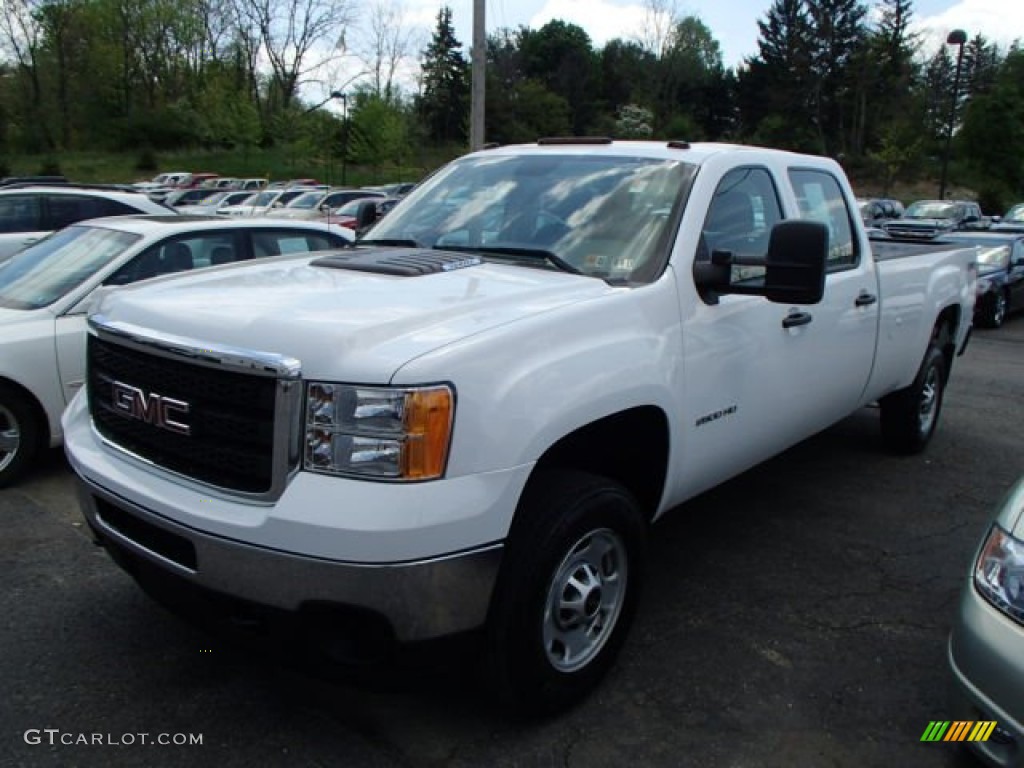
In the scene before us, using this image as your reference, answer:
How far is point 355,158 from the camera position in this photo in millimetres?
50438

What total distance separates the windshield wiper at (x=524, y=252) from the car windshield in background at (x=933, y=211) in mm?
22304

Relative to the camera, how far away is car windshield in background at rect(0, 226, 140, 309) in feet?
17.7

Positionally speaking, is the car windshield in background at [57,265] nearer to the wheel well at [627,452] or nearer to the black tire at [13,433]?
the black tire at [13,433]

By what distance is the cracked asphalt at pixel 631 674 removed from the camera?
2766mm

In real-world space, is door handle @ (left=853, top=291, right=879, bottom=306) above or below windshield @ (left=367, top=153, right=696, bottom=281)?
below

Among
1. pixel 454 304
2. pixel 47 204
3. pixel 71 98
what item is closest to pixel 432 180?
pixel 454 304

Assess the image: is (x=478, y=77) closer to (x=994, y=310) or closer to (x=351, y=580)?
(x=994, y=310)

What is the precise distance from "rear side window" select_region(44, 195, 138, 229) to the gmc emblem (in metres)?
8.71

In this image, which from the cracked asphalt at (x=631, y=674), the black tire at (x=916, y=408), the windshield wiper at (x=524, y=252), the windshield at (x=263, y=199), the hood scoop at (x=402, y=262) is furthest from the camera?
the windshield at (x=263, y=199)

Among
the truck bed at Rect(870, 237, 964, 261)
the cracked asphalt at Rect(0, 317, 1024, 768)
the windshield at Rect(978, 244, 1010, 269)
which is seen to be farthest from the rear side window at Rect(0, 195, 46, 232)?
the windshield at Rect(978, 244, 1010, 269)

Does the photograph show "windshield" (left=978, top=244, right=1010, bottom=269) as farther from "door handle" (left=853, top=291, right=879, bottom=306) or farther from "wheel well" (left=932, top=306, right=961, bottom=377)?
"door handle" (left=853, top=291, right=879, bottom=306)

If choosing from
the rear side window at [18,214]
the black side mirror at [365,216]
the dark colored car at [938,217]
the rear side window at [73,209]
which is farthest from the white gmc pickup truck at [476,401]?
the dark colored car at [938,217]

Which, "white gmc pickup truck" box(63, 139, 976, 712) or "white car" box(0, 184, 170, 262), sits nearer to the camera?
"white gmc pickup truck" box(63, 139, 976, 712)

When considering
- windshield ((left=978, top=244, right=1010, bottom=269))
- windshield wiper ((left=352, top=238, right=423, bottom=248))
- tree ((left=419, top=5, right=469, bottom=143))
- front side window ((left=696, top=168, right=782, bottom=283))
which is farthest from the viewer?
tree ((left=419, top=5, right=469, bottom=143))
